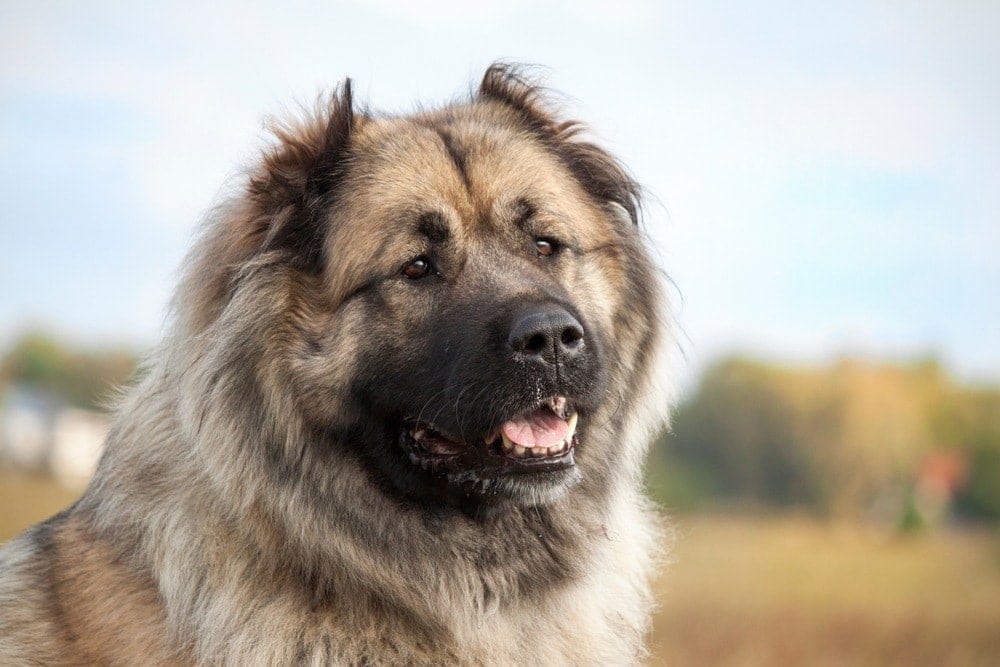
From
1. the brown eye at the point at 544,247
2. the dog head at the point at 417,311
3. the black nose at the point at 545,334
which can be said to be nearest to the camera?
the black nose at the point at 545,334

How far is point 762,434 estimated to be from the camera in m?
15.2

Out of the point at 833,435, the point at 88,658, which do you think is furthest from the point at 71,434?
the point at 833,435

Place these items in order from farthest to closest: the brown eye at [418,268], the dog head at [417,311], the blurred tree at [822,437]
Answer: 1. the blurred tree at [822,437]
2. the brown eye at [418,268]
3. the dog head at [417,311]

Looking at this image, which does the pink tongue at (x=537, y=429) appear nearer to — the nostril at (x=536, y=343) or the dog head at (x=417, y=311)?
the dog head at (x=417, y=311)

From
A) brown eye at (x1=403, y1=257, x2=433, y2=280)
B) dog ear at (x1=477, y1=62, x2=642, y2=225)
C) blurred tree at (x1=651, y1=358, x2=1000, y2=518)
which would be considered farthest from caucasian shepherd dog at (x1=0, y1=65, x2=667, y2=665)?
blurred tree at (x1=651, y1=358, x2=1000, y2=518)

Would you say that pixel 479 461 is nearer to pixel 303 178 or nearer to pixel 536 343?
pixel 536 343

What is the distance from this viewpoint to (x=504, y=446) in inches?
140

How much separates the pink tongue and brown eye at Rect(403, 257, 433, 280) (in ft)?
2.19

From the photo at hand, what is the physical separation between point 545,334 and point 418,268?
0.63 m

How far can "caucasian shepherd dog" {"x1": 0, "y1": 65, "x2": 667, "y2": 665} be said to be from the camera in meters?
3.44

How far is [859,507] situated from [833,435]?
1.40 metres

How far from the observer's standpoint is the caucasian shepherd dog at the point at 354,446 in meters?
3.44

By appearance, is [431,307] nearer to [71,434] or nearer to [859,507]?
[71,434]

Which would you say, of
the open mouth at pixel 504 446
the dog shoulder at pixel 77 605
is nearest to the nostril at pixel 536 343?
the open mouth at pixel 504 446
